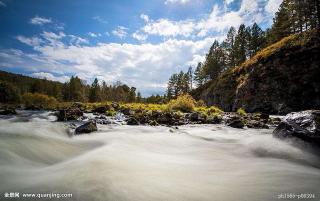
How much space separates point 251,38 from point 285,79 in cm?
3136

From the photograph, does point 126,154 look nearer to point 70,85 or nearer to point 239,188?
point 239,188

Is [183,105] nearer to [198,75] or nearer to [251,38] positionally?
[251,38]

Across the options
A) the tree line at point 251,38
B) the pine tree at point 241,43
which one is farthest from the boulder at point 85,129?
the pine tree at point 241,43

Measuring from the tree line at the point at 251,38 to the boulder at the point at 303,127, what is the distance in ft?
101

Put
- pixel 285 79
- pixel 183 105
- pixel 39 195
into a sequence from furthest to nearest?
pixel 285 79 → pixel 183 105 → pixel 39 195

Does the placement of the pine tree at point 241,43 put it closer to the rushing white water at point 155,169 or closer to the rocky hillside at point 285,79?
the rocky hillside at point 285,79

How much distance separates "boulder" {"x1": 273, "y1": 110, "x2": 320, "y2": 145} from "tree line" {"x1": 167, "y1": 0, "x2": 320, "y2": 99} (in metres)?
30.6

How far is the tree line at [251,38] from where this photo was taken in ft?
115

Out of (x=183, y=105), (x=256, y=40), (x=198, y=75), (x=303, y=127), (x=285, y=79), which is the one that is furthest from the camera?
(x=198, y=75)

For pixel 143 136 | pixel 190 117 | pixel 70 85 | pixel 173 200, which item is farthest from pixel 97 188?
pixel 70 85

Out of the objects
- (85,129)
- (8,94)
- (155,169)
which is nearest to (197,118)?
(85,129)

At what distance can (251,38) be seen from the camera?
52125 millimetres

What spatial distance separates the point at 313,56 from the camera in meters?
24.4

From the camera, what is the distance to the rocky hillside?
22.6 metres
